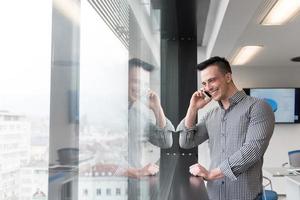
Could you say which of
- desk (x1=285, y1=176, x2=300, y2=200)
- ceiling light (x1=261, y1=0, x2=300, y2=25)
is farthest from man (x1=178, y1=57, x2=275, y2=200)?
desk (x1=285, y1=176, x2=300, y2=200)

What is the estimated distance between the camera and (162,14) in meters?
3.19

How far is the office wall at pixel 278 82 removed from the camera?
742 cm

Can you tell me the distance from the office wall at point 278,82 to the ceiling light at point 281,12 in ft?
11.1

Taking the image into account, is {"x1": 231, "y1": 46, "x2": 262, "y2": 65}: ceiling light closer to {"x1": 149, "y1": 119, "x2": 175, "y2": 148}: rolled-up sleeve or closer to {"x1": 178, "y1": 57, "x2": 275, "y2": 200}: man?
{"x1": 149, "y1": 119, "x2": 175, "y2": 148}: rolled-up sleeve

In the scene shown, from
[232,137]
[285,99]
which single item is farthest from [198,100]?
[285,99]

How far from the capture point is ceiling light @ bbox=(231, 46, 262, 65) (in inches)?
222

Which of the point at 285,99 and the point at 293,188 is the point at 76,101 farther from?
the point at 285,99

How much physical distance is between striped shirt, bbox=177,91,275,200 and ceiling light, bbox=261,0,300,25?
1.77m

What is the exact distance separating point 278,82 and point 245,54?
175 cm

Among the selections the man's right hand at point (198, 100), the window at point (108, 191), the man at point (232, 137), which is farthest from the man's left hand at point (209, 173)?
the window at point (108, 191)

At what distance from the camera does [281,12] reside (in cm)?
367

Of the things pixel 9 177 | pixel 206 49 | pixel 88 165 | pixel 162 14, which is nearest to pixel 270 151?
pixel 206 49

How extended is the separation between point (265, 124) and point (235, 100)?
→ 0.85 ft

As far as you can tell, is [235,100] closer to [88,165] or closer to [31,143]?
[88,165]
